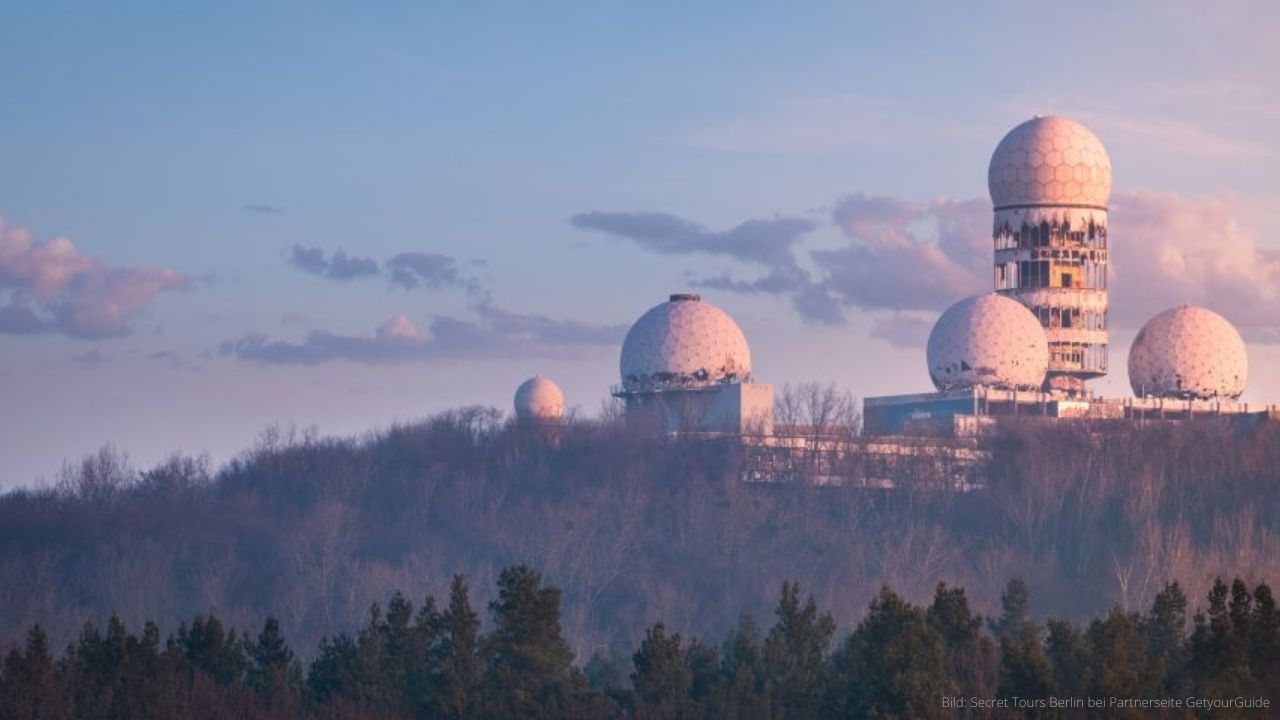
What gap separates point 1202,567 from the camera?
87000 millimetres

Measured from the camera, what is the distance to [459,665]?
52.4m

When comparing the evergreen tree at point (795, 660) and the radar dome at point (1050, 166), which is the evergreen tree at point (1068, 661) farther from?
the radar dome at point (1050, 166)

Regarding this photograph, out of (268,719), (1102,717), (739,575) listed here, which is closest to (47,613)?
(739,575)

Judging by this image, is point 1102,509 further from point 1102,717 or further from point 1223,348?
point 1102,717

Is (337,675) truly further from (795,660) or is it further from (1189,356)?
(1189,356)

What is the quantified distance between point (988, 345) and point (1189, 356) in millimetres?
7917

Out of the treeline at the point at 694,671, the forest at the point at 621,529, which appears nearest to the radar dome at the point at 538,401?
the forest at the point at 621,529

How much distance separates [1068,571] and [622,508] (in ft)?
56.4

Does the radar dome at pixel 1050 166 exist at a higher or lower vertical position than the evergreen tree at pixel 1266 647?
higher

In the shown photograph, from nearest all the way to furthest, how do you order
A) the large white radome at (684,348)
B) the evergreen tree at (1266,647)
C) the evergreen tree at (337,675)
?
the evergreen tree at (1266,647) → the evergreen tree at (337,675) → the large white radome at (684,348)

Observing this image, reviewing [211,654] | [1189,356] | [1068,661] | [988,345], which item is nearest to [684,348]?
[988,345]

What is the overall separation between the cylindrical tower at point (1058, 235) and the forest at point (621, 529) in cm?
305

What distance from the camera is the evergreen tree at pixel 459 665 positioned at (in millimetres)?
51781

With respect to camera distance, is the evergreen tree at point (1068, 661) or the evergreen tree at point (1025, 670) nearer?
the evergreen tree at point (1025, 670)
